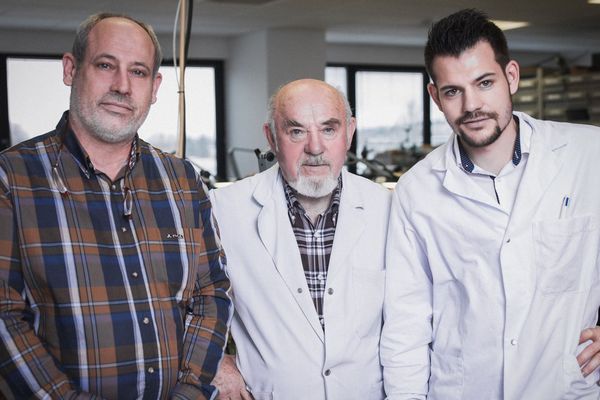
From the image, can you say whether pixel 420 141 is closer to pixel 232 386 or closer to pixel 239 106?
pixel 239 106

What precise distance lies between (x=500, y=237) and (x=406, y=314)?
0.32 m

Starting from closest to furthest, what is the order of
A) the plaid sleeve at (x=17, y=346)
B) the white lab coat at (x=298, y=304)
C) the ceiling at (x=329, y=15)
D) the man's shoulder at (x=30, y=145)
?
1. the plaid sleeve at (x=17, y=346)
2. the man's shoulder at (x=30, y=145)
3. the white lab coat at (x=298, y=304)
4. the ceiling at (x=329, y=15)

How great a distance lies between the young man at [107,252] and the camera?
158 cm

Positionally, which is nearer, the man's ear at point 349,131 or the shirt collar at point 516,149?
the shirt collar at point 516,149

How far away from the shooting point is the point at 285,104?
2014 millimetres

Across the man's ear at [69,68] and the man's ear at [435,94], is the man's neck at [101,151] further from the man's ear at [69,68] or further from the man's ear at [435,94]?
the man's ear at [435,94]

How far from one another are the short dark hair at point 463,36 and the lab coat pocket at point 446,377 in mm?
713

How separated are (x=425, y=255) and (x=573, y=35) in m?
10.4

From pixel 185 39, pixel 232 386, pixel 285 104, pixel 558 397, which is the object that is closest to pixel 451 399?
pixel 558 397

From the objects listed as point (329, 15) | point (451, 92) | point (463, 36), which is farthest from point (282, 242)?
point (329, 15)

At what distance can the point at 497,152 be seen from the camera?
179cm

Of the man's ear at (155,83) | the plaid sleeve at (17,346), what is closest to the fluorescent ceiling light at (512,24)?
the man's ear at (155,83)

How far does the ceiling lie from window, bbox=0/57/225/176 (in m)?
0.64

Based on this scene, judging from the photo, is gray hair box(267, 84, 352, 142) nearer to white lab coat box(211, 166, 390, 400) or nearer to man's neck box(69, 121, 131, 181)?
white lab coat box(211, 166, 390, 400)
